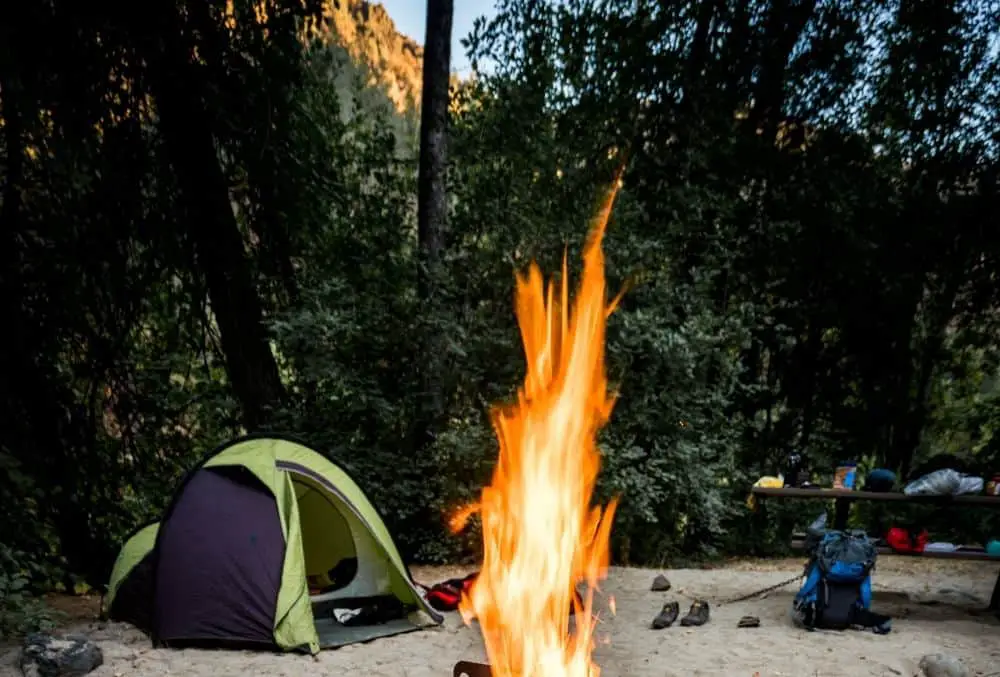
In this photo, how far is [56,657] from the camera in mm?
5086

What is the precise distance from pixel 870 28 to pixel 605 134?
208 inches

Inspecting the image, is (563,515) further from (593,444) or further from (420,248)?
(420,248)

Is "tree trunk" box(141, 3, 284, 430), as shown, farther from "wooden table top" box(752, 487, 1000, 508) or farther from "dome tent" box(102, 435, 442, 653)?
"wooden table top" box(752, 487, 1000, 508)

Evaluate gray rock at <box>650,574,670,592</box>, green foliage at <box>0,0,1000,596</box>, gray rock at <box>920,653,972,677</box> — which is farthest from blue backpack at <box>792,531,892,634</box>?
green foliage at <box>0,0,1000,596</box>

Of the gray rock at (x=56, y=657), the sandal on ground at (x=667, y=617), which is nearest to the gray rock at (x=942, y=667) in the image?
the sandal on ground at (x=667, y=617)

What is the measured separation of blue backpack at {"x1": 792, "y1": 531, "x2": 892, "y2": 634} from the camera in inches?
260

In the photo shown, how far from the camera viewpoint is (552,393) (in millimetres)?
5098

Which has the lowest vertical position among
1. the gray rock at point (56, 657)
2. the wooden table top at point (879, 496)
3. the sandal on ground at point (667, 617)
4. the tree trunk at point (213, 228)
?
the sandal on ground at point (667, 617)

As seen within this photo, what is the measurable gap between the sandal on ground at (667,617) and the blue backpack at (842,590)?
1.12 metres

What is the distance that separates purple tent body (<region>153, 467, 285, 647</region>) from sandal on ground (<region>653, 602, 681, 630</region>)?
3382 mm

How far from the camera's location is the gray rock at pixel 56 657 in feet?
16.5

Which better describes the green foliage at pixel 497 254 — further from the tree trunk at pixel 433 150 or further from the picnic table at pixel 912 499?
the picnic table at pixel 912 499

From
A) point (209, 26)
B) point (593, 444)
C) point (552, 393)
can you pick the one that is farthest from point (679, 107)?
point (552, 393)

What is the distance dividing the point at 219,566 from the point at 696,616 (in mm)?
4248
